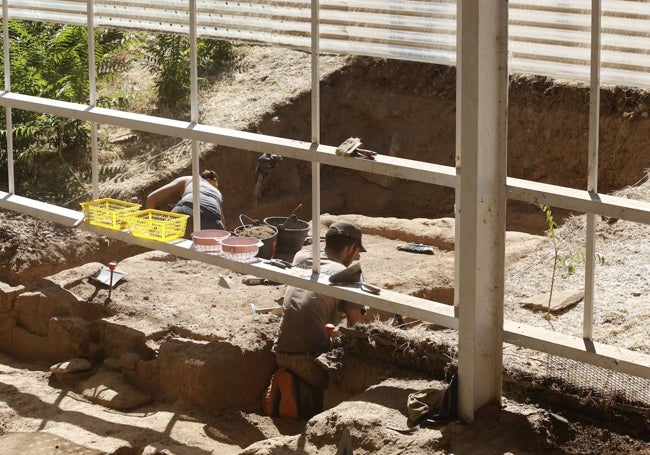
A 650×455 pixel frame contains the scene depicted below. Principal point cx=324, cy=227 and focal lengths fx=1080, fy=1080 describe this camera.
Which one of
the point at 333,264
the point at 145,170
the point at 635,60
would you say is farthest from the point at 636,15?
the point at 145,170

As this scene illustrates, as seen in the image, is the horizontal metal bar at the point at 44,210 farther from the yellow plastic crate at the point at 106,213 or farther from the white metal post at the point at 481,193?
the white metal post at the point at 481,193

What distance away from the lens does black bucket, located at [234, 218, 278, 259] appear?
927cm

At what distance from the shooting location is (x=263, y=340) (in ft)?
24.9

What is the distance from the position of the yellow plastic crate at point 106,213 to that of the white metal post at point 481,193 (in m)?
2.82

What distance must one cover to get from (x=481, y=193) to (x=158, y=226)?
104 inches

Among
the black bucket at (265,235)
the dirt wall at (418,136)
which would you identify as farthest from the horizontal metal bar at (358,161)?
the dirt wall at (418,136)

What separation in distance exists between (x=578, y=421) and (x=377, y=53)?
235cm

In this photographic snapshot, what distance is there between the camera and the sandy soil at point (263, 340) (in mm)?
5629

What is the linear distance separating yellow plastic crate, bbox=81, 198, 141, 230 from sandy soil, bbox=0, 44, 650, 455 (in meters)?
0.86

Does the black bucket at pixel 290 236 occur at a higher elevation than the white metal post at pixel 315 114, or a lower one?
lower

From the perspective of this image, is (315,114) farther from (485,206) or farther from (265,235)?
(265,235)

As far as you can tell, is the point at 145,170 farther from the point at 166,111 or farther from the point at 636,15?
the point at 636,15

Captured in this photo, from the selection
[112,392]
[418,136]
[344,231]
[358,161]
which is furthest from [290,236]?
[418,136]

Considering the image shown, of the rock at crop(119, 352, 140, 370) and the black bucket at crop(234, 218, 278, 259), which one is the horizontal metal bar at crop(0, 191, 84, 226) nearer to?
the rock at crop(119, 352, 140, 370)
